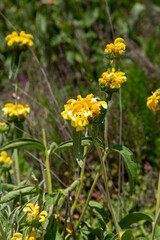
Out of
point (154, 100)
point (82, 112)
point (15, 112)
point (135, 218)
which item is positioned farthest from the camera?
point (15, 112)

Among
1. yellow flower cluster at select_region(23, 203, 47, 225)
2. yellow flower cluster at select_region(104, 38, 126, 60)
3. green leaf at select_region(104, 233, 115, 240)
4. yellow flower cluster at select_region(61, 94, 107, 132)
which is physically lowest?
green leaf at select_region(104, 233, 115, 240)

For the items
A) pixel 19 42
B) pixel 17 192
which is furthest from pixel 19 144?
pixel 19 42

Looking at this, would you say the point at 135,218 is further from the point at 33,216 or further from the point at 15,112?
the point at 15,112

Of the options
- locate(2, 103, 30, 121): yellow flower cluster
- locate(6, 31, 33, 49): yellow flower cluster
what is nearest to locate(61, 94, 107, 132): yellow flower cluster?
locate(2, 103, 30, 121): yellow flower cluster

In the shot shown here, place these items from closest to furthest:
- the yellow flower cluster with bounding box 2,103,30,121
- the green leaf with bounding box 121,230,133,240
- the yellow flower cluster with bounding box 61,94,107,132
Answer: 1. the yellow flower cluster with bounding box 61,94,107,132
2. the green leaf with bounding box 121,230,133,240
3. the yellow flower cluster with bounding box 2,103,30,121

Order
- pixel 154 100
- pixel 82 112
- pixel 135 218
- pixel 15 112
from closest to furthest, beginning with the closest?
pixel 82 112 < pixel 154 100 < pixel 135 218 < pixel 15 112

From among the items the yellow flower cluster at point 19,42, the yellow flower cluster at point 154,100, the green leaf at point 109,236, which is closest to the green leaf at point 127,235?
the green leaf at point 109,236

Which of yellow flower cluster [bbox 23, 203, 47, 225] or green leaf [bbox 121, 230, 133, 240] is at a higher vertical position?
yellow flower cluster [bbox 23, 203, 47, 225]

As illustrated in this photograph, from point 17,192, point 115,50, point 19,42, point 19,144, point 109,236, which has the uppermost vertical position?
point 19,42

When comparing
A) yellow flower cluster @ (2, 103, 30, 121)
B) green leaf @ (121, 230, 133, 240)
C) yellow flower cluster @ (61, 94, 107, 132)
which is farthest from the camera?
yellow flower cluster @ (2, 103, 30, 121)

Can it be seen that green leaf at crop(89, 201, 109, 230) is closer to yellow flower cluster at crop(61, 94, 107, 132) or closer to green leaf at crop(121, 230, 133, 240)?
green leaf at crop(121, 230, 133, 240)

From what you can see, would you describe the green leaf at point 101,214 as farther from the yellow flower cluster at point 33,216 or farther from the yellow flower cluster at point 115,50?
the yellow flower cluster at point 115,50

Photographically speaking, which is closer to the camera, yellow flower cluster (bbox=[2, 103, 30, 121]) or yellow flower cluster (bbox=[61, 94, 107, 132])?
yellow flower cluster (bbox=[61, 94, 107, 132])

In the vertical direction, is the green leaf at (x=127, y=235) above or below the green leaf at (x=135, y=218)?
below
